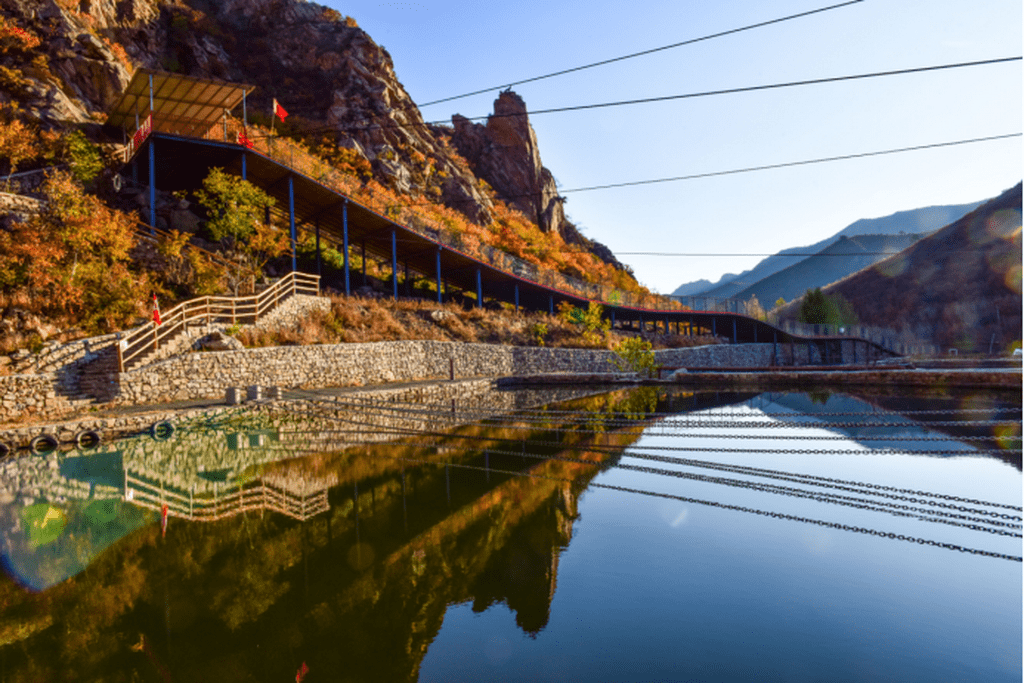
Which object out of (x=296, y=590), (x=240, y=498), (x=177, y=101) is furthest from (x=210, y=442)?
(x=177, y=101)

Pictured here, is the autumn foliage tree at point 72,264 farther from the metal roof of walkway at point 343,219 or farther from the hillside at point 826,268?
the hillside at point 826,268

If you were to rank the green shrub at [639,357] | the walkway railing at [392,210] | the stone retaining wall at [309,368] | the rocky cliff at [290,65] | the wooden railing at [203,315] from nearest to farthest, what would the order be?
the stone retaining wall at [309,368]
the wooden railing at [203,315]
the walkway railing at [392,210]
the green shrub at [639,357]
the rocky cliff at [290,65]

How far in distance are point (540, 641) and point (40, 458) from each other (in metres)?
10.2

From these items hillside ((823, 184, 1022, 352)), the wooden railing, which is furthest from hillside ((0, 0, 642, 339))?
hillside ((823, 184, 1022, 352))

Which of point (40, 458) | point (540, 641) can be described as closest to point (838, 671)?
point (540, 641)

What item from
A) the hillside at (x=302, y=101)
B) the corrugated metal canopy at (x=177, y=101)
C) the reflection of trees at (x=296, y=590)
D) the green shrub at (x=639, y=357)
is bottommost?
the reflection of trees at (x=296, y=590)

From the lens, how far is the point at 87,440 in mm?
10469

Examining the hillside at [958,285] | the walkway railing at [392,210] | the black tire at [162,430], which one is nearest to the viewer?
the black tire at [162,430]

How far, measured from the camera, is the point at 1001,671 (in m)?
3.45

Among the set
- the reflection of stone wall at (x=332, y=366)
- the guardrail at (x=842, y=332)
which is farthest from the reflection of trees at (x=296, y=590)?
the guardrail at (x=842, y=332)

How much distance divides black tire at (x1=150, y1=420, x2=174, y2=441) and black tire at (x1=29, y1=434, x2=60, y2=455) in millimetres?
1563

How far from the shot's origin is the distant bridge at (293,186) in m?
22.0

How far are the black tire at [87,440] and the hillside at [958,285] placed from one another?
252 ft

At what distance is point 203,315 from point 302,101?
36952mm
